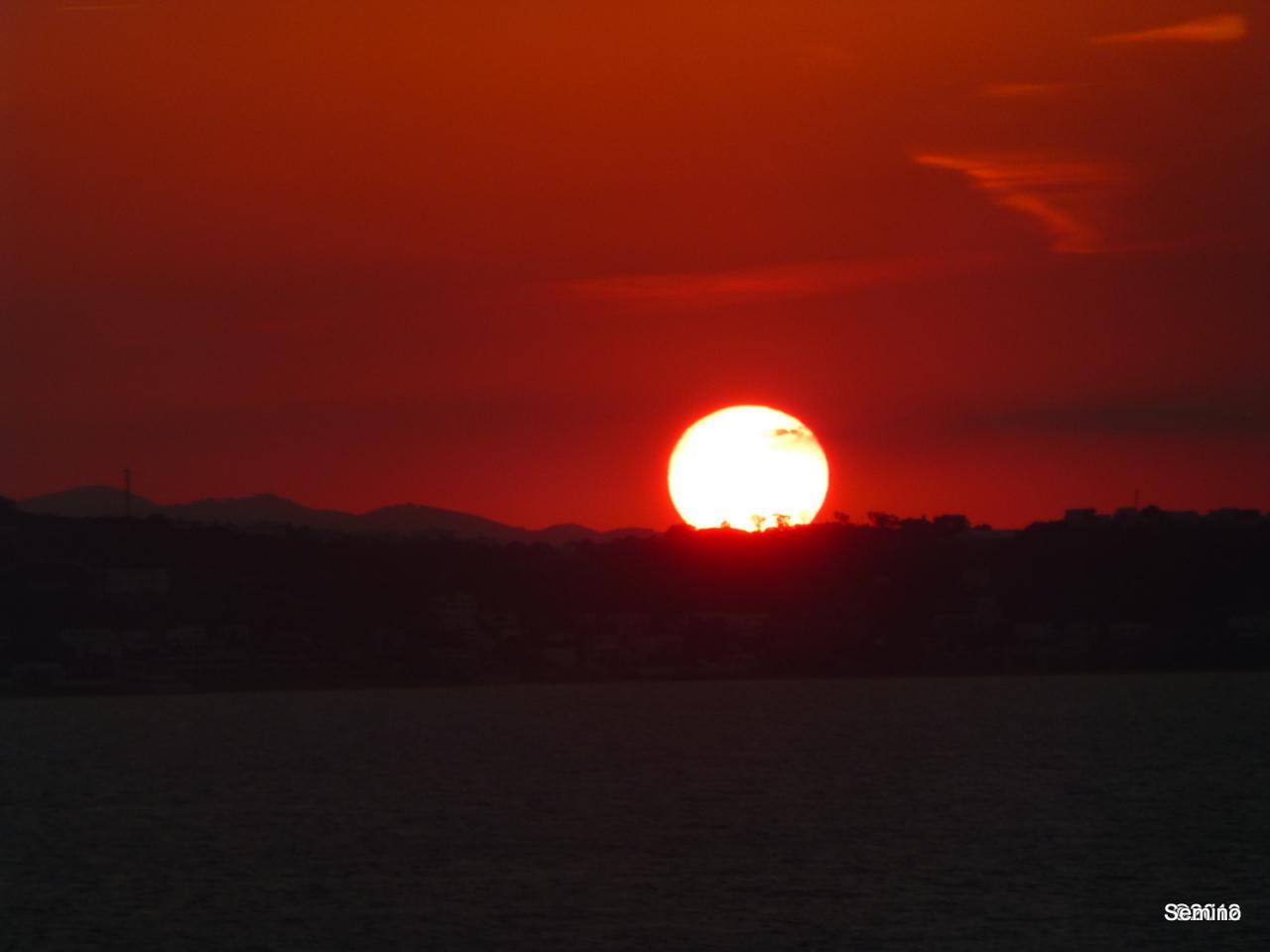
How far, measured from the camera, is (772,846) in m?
73.2

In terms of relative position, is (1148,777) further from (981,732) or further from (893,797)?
(981,732)

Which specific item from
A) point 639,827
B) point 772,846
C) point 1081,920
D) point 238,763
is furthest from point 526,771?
point 1081,920

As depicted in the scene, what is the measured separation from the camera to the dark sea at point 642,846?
55531 millimetres

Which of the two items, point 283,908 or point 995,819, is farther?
point 995,819

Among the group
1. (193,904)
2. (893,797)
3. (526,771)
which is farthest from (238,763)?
(193,904)

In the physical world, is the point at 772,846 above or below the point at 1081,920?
above

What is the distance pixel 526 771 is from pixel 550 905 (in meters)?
55.2

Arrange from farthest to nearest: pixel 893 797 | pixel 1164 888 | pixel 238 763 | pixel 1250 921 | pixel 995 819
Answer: pixel 238 763
pixel 893 797
pixel 995 819
pixel 1164 888
pixel 1250 921

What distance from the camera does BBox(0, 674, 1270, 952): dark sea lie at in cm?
5553

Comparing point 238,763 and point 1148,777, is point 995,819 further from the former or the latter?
point 238,763

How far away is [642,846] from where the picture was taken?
73500 mm

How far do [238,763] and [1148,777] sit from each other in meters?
60.5

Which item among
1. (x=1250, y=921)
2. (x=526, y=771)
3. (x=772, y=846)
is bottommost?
(x=1250, y=921)

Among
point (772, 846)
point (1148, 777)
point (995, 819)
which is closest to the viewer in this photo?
point (772, 846)
